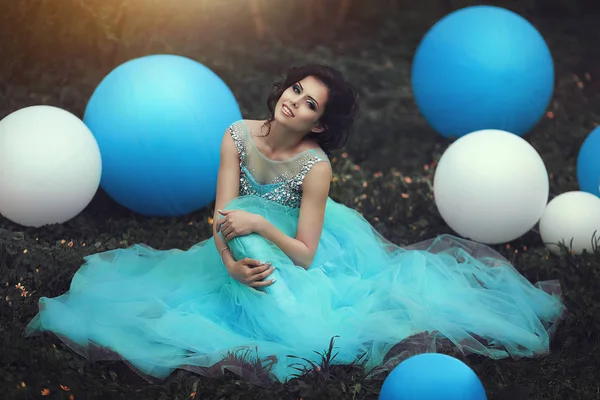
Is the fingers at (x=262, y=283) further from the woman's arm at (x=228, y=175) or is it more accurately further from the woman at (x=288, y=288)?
the woman's arm at (x=228, y=175)

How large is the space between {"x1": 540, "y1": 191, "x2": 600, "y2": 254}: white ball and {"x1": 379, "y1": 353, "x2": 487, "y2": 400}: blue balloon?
169cm

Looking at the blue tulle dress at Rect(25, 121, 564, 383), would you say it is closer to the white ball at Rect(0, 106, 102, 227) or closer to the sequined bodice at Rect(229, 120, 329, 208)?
the sequined bodice at Rect(229, 120, 329, 208)

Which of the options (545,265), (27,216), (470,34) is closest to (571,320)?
(545,265)

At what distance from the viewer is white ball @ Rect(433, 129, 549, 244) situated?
416 cm

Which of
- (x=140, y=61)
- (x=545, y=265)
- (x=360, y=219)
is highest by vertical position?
(x=140, y=61)

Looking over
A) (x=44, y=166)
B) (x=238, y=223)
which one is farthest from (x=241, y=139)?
(x=44, y=166)

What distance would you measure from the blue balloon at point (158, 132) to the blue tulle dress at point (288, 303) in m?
0.65

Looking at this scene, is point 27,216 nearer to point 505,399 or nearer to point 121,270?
point 121,270

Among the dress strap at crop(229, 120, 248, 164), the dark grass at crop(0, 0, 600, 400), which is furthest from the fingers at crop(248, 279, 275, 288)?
the dress strap at crop(229, 120, 248, 164)

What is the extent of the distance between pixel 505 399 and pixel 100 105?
2479mm

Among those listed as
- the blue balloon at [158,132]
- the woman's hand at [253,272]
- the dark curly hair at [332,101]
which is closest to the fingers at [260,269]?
the woman's hand at [253,272]

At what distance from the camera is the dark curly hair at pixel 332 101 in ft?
11.5

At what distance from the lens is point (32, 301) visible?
3.51m

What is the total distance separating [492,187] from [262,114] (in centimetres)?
217
